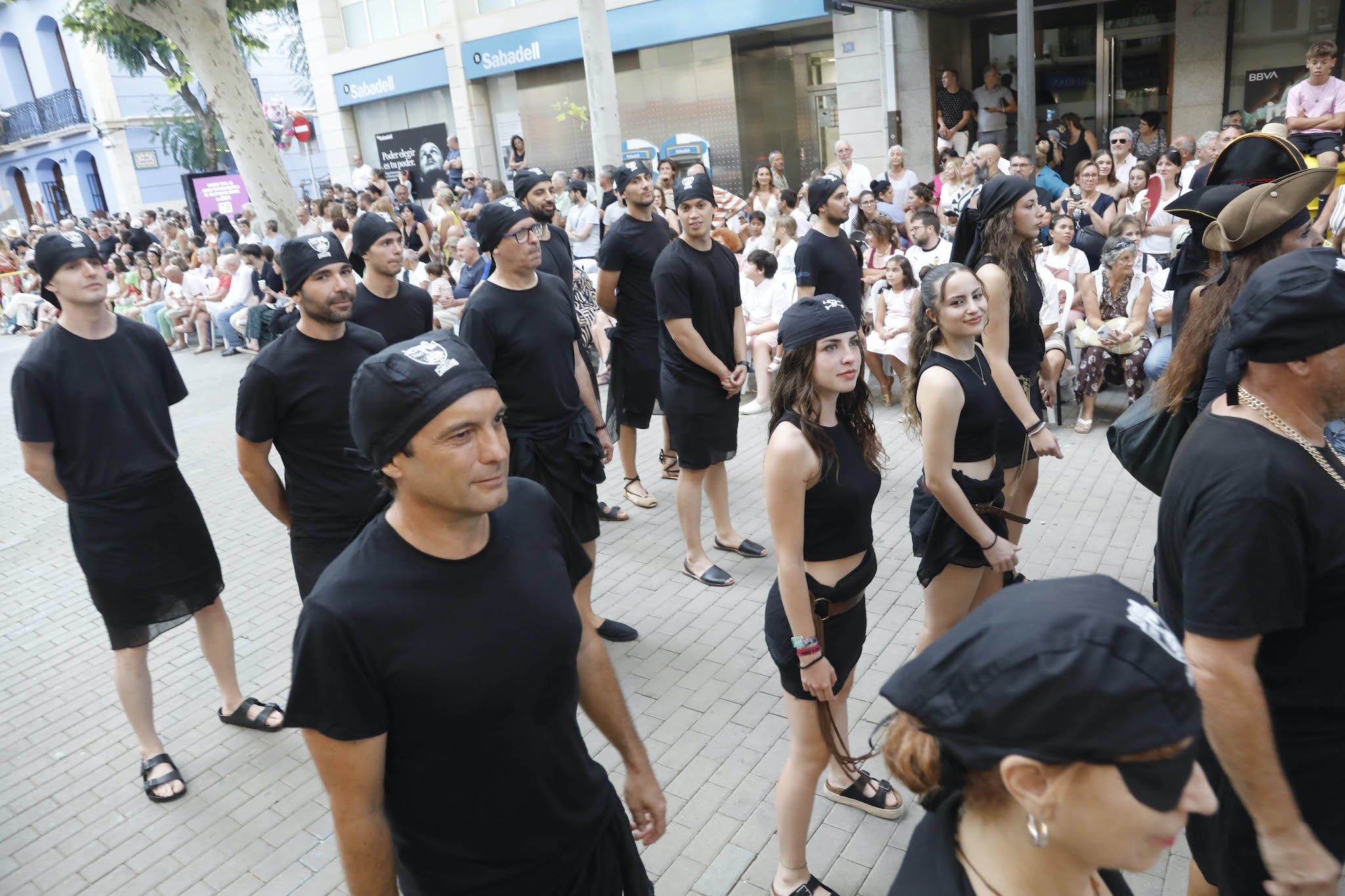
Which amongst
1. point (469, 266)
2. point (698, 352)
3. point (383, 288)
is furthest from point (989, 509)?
point (469, 266)

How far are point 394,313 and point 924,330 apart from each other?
2929mm

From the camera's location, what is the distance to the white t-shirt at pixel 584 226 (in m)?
12.9

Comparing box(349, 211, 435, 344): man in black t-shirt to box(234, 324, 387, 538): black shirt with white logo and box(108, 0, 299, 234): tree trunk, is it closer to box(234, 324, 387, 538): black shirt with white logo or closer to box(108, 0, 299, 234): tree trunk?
box(234, 324, 387, 538): black shirt with white logo

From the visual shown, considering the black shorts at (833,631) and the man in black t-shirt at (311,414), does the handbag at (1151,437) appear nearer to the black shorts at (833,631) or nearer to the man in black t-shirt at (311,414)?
the black shorts at (833,631)

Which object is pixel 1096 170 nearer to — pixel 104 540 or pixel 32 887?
pixel 104 540

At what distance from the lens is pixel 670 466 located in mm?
7508

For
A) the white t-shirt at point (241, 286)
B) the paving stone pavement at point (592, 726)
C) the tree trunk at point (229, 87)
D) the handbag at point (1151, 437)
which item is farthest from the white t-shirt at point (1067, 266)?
the tree trunk at point (229, 87)

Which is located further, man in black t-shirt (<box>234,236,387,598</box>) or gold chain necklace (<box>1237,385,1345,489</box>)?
man in black t-shirt (<box>234,236,387,598</box>)

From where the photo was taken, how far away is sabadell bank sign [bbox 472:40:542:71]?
70.5 feet

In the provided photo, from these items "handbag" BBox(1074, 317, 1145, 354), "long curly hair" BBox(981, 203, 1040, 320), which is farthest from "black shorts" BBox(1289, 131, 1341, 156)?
"long curly hair" BBox(981, 203, 1040, 320)

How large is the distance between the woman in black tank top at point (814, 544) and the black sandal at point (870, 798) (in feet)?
1.38

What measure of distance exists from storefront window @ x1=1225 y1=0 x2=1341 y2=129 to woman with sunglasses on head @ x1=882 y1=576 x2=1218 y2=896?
1348 cm

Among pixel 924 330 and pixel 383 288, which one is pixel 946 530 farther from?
pixel 383 288

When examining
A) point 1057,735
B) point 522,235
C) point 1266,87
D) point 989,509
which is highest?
point 1266,87
